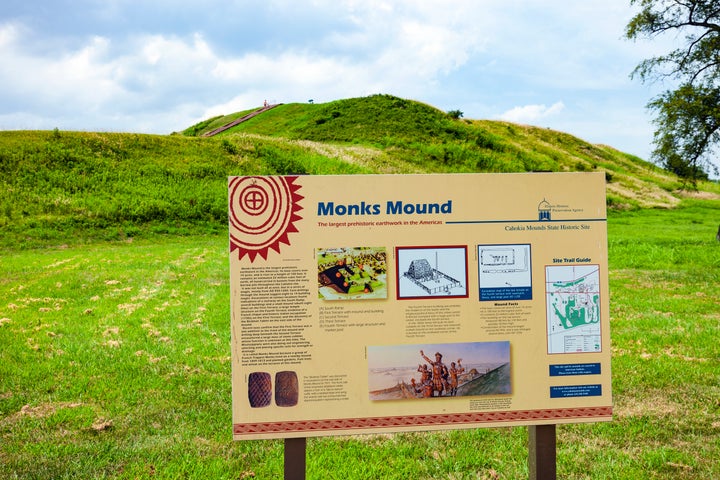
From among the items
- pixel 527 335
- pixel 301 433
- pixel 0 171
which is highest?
pixel 0 171

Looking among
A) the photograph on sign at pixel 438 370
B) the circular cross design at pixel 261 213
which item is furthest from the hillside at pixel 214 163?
the photograph on sign at pixel 438 370

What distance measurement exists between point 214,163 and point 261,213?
1111 inches

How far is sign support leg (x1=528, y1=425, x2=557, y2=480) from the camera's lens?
4035mm

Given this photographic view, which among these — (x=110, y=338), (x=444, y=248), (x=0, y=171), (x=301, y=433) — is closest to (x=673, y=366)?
(x=444, y=248)

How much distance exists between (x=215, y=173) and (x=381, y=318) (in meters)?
27.2

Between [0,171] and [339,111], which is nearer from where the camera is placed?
[0,171]

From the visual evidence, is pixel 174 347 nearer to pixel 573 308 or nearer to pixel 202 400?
pixel 202 400

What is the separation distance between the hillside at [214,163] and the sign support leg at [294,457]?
8275 mm

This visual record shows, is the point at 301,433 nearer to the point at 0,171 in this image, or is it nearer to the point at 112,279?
the point at 112,279

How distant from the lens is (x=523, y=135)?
175ft

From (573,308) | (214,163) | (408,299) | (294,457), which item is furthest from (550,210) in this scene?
(214,163)

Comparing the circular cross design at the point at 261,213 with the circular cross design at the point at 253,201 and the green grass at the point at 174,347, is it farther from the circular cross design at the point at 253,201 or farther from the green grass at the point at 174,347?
the green grass at the point at 174,347

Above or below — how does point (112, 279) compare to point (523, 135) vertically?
below

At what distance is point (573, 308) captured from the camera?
3994 millimetres
